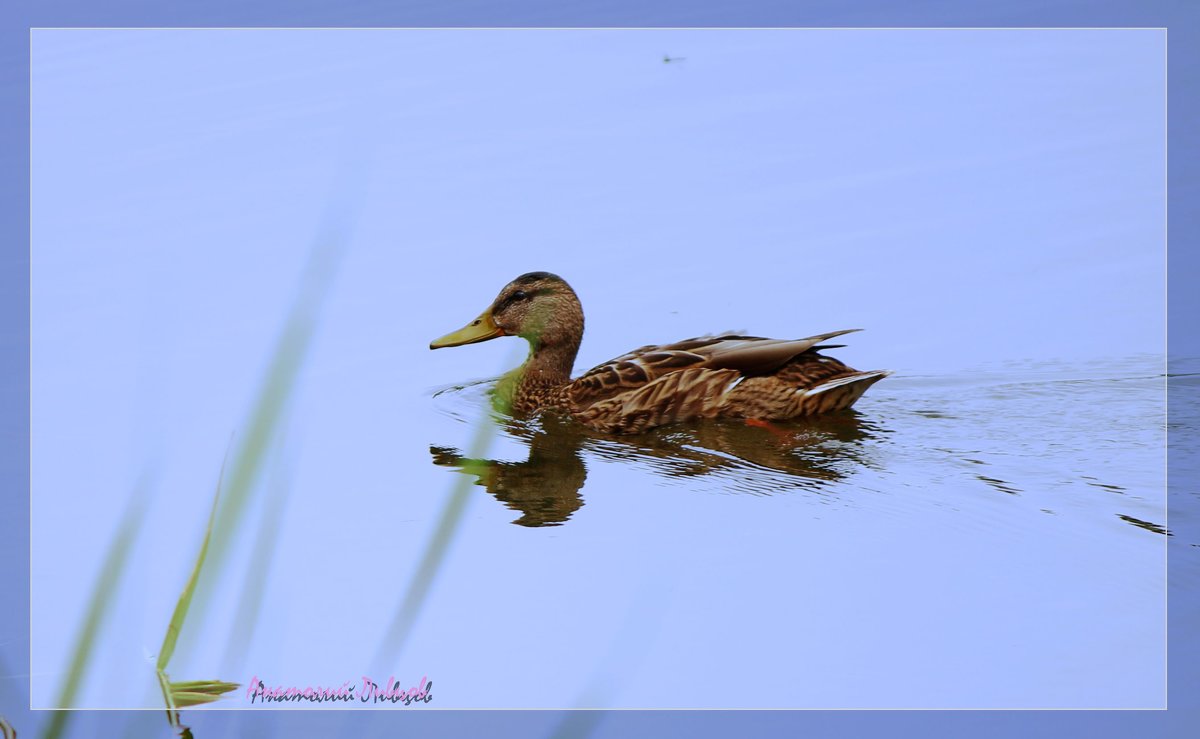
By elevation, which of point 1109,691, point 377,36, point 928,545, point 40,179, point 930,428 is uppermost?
point 377,36

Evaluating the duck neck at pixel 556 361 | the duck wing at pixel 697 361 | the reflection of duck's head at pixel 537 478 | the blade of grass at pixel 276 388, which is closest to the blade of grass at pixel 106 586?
the blade of grass at pixel 276 388

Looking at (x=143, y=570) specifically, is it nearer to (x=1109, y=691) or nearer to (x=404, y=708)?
(x=404, y=708)

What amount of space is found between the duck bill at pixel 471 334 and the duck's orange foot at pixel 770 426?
100 cm

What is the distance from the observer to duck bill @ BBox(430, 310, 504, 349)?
333 cm

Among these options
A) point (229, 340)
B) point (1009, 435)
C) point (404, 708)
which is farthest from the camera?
point (1009, 435)

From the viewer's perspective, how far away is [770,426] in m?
3.79

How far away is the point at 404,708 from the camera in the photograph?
3.14 m

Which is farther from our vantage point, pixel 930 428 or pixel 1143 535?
pixel 930 428

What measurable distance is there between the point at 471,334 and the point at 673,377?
716 mm

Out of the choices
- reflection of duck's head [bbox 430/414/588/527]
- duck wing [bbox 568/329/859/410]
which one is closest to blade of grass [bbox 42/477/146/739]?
reflection of duck's head [bbox 430/414/588/527]

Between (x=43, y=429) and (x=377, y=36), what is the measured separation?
1.54m

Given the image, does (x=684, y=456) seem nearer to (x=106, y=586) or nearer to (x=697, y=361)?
(x=697, y=361)

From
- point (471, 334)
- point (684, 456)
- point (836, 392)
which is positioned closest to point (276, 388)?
point (471, 334)
